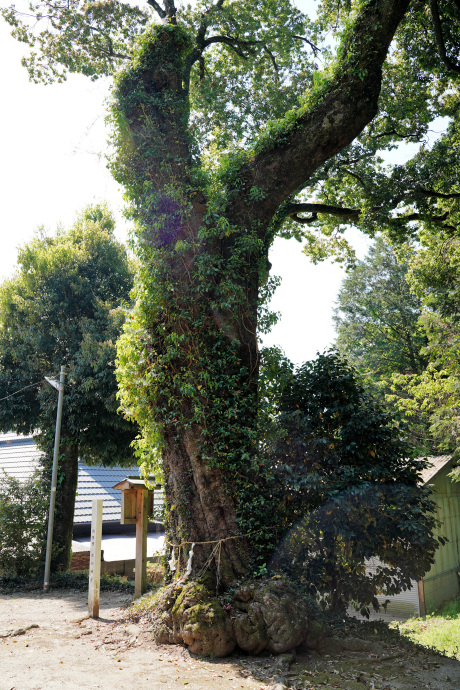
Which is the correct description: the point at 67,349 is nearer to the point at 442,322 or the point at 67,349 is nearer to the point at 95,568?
the point at 95,568

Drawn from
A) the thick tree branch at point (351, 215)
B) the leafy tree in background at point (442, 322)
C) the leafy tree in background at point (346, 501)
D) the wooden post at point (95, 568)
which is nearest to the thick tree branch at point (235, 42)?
the thick tree branch at point (351, 215)

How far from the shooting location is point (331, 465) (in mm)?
6980

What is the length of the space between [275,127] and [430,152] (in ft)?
16.3

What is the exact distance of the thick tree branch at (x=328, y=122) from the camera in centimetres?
807

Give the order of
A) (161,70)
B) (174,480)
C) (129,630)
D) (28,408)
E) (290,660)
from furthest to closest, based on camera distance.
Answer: (28,408)
(161,70)
(174,480)
(129,630)
(290,660)

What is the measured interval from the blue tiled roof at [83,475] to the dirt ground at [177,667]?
33.6 ft

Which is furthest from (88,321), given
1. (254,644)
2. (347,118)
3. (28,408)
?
(254,644)

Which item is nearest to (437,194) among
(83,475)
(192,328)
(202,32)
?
(202,32)

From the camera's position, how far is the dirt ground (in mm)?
Result: 4949

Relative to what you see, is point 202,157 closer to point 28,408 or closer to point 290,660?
point 290,660

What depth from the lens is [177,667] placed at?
5453 mm

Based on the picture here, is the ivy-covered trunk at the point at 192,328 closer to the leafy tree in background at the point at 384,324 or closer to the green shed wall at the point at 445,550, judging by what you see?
the green shed wall at the point at 445,550

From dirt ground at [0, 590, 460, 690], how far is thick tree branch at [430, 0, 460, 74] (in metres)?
10.0

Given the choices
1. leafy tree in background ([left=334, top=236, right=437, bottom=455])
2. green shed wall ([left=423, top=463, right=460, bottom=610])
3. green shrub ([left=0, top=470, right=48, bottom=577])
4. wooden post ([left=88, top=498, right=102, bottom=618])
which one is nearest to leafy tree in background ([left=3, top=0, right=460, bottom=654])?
wooden post ([left=88, top=498, right=102, bottom=618])
